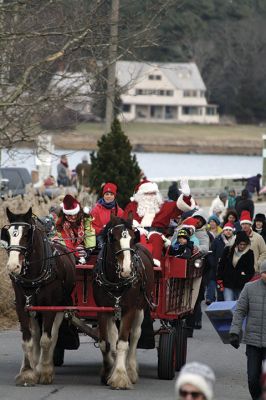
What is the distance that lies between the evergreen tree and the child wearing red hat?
47.3ft

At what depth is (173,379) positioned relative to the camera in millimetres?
14766

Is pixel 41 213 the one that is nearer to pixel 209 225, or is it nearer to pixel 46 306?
pixel 209 225

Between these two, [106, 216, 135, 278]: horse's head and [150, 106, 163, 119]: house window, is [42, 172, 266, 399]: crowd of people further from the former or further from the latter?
[150, 106, 163, 119]: house window

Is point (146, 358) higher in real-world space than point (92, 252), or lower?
lower

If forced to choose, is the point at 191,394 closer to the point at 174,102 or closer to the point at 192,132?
the point at 192,132

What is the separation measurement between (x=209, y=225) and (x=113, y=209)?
10579 mm

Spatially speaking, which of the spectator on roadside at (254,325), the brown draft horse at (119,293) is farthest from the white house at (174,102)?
the spectator on roadside at (254,325)

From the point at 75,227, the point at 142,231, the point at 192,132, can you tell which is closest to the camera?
the point at 75,227

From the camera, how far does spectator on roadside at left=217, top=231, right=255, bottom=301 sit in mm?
19281

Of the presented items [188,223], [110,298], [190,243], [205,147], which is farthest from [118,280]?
[205,147]

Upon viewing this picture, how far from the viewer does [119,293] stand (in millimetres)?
13727

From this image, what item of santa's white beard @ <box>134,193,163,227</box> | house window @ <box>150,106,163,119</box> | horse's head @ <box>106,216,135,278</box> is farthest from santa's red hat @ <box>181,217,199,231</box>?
house window @ <box>150,106,163,119</box>

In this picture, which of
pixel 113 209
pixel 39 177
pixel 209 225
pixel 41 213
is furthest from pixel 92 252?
pixel 39 177

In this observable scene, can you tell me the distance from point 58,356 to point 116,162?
14.7 meters
